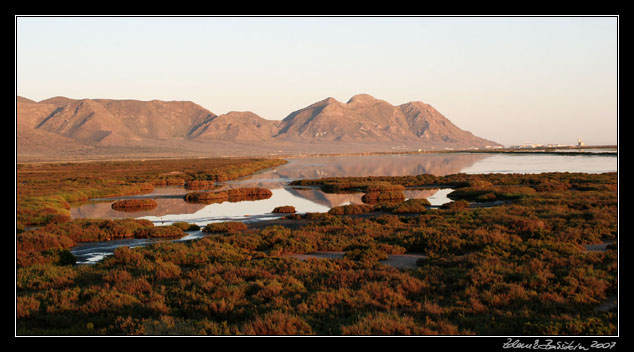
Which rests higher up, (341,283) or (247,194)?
(247,194)

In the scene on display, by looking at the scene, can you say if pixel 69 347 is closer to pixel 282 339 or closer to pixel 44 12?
pixel 282 339

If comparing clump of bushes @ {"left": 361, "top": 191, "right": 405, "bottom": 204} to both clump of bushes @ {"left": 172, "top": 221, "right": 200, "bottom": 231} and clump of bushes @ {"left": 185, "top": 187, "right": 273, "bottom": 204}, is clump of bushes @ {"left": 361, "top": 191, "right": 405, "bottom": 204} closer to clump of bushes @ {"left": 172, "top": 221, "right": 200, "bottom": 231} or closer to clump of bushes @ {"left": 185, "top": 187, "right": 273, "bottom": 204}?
clump of bushes @ {"left": 185, "top": 187, "right": 273, "bottom": 204}

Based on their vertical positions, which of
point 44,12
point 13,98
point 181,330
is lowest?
point 181,330

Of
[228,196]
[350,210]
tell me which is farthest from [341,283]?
[228,196]

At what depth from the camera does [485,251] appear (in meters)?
17.6

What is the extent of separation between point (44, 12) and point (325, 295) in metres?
8.85

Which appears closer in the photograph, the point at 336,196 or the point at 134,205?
the point at 134,205

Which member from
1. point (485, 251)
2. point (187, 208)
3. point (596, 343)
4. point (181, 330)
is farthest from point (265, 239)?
point (187, 208)

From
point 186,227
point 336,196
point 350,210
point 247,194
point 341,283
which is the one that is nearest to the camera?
point 341,283

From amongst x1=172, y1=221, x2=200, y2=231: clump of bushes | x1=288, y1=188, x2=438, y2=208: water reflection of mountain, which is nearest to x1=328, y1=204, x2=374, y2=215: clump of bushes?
x1=288, y1=188, x2=438, y2=208: water reflection of mountain

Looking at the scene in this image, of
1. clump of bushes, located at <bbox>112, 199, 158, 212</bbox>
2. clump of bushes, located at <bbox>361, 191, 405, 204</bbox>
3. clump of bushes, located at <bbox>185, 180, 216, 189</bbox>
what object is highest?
clump of bushes, located at <bbox>185, 180, 216, 189</bbox>

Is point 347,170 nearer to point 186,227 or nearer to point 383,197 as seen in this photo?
point 383,197

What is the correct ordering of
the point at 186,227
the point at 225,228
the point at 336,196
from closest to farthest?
the point at 225,228 → the point at 186,227 → the point at 336,196

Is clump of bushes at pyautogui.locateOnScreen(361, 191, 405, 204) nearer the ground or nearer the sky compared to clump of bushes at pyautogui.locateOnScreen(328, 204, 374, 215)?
nearer the sky
